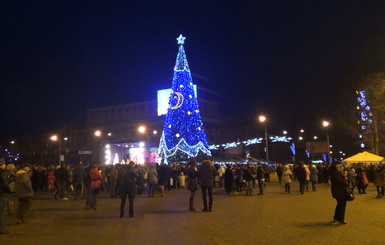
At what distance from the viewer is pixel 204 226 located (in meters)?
9.43

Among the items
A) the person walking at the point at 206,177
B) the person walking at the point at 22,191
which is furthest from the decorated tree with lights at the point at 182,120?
the person walking at the point at 22,191

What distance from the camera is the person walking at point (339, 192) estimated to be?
31.4ft

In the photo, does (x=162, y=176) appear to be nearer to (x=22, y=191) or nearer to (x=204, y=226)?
(x=22, y=191)

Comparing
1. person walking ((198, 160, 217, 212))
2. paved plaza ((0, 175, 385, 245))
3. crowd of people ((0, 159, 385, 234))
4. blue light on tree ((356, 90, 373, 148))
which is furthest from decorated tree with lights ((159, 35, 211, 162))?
person walking ((198, 160, 217, 212))

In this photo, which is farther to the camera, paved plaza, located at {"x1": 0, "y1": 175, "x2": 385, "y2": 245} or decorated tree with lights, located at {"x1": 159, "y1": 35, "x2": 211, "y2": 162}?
decorated tree with lights, located at {"x1": 159, "y1": 35, "x2": 211, "y2": 162}

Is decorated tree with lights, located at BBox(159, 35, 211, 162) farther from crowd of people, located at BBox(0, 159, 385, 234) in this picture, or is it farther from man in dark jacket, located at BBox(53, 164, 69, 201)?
man in dark jacket, located at BBox(53, 164, 69, 201)

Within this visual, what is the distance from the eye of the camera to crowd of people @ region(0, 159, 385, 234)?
33.5 feet

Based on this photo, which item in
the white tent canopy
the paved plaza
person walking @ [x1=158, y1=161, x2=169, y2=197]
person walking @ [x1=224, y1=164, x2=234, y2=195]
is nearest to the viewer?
the paved plaza

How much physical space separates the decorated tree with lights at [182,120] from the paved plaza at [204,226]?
74.1 feet

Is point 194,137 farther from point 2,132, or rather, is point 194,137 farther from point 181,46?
point 2,132

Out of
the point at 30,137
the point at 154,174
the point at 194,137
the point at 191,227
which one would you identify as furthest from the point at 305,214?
the point at 30,137

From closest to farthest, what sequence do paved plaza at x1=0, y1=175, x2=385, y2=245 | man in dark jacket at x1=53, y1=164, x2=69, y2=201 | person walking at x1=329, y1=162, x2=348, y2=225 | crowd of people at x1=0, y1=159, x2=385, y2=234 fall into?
paved plaza at x1=0, y1=175, x2=385, y2=245
person walking at x1=329, y1=162, x2=348, y2=225
crowd of people at x1=0, y1=159, x2=385, y2=234
man in dark jacket at x1=53, y1=164, x2=69, y2=201

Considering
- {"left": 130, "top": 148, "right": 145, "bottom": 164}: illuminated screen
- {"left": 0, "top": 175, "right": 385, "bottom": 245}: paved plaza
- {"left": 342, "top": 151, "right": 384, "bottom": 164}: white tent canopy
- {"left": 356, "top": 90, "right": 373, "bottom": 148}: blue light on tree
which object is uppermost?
{"left": 356, "top": 90, "right": 373, "bottom": 148}: blue light on tree

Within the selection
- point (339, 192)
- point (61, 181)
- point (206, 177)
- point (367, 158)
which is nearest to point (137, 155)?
point (367, 158)
